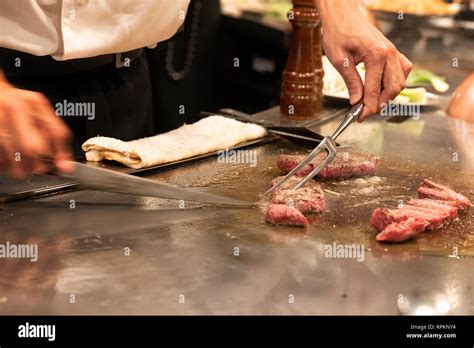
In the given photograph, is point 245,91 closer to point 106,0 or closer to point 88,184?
point 106,0

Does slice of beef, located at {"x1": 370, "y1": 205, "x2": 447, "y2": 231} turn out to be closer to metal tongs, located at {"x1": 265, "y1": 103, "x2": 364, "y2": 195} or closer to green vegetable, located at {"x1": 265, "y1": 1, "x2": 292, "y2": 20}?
metal tongs, located at {"x1": 265, "y1": 103, "x2": 364, "y2": 195}

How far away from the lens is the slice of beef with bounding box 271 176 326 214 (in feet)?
7.02

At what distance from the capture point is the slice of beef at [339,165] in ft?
7.98

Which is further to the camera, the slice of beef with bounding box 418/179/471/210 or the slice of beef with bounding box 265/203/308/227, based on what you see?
the slice of beef with bounding box 418/179/471/210

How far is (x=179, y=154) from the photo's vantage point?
2525 mm

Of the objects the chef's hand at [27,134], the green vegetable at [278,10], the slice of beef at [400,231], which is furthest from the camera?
the green vegetable at [278,10]

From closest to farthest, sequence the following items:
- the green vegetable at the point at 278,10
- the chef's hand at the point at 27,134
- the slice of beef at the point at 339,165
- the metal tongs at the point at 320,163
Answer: the chef's hand at the point at 27,134 → the metal tongs at the point at 320,163 → the slice of beef at the point at 339,165 → the green vegetable at the point at 278,10

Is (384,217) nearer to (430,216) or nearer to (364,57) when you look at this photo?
(430,216)

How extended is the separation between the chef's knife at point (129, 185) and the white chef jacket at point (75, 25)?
1.92 feet

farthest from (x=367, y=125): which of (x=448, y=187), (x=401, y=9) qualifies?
(x=401, y=9)

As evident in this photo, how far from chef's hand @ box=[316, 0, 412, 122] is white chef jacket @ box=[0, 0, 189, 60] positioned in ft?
2.04

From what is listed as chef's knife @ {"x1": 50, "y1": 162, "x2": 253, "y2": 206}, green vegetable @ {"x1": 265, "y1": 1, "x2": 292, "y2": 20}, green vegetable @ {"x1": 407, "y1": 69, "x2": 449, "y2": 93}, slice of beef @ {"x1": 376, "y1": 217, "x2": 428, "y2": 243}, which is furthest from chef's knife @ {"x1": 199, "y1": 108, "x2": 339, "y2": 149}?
green vegetable @ {"x1": 265, "y1": 1, "x2": 292, "y2": 20}

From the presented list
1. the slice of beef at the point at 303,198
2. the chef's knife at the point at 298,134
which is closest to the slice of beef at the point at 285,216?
the slice of beef at the point at 303,198
